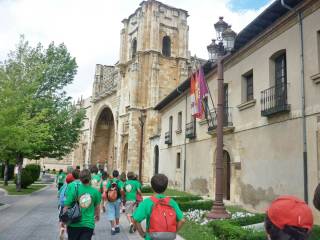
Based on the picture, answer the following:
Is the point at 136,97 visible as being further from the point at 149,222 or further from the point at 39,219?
the point at 149,222

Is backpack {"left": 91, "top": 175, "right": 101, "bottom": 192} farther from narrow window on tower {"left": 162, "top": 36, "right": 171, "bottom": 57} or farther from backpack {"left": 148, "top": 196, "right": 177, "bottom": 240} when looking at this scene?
narrow window on tower {"left": 162, "top": 36, "right": 171, "bottom": 57}

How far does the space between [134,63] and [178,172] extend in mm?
20359

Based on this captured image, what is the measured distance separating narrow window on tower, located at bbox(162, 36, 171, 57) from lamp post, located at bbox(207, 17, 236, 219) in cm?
3274

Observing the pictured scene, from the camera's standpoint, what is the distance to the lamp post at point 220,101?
10359 mm

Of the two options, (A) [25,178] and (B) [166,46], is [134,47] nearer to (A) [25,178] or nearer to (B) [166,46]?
(B) [166,46]

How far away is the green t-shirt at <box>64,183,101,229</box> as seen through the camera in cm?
540

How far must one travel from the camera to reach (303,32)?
37.1 ft

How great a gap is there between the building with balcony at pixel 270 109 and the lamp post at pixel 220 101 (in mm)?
2132

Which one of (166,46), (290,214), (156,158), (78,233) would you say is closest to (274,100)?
(78,233)

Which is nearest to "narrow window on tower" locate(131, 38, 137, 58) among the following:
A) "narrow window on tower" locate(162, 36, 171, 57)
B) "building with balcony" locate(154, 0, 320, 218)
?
"narrow window on tower" locate(162, 36, 171, 57)

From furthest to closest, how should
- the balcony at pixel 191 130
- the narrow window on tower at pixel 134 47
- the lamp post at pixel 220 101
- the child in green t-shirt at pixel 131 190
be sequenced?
the narrow window on tower at pixel 134 47
the balcony at pixel 191 130
the lamp post at pixel 220 101
the child in green t-shirt at pixel 131 190

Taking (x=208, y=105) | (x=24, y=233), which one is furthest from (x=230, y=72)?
(x=24, y=233)

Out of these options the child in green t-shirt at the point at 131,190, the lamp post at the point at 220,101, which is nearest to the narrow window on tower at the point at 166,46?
the lamp post at the point at 220,101

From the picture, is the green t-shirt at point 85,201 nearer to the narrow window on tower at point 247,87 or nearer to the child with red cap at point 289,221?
the child with red cap at point 289,221
